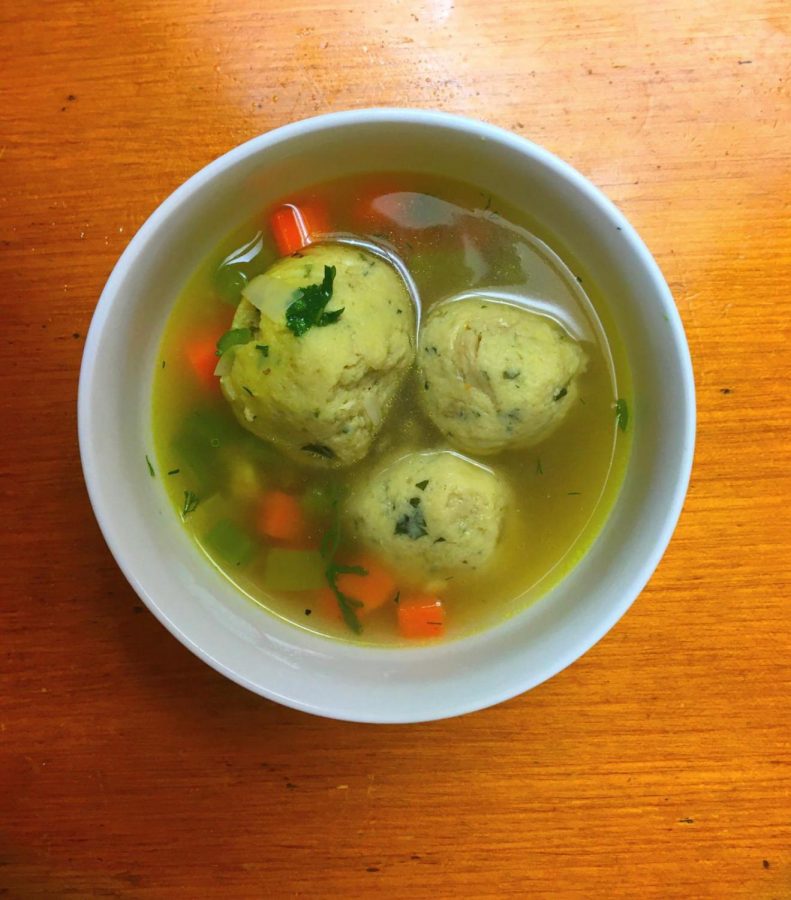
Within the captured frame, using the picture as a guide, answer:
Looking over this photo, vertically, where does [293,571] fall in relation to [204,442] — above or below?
below

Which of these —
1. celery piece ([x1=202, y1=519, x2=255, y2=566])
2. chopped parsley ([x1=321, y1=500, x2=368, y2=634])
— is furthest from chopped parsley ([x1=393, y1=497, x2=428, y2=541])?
celery piece ([x1=202, y1=519, x2=255, y2=566])

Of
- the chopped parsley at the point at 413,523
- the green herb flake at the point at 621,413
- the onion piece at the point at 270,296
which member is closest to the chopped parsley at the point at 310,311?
the onion piece at the point at 270,296

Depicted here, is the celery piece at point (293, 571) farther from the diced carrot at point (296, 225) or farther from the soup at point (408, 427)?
the diced carrot at point (296, 225)

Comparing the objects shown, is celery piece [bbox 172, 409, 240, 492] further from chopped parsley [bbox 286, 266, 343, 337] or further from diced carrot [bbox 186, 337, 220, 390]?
chopped parsley [bbox 286, 266, 343, 337]

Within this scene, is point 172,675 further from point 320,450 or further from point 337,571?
point 320,450

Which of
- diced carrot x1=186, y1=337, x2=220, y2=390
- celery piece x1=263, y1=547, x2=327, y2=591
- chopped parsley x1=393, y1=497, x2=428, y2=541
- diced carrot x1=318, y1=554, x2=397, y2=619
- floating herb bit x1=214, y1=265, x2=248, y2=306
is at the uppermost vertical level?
floating herb bit x1=214, y1=265, x2=248, y2=306

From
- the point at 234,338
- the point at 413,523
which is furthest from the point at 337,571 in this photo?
the point at 234,338
